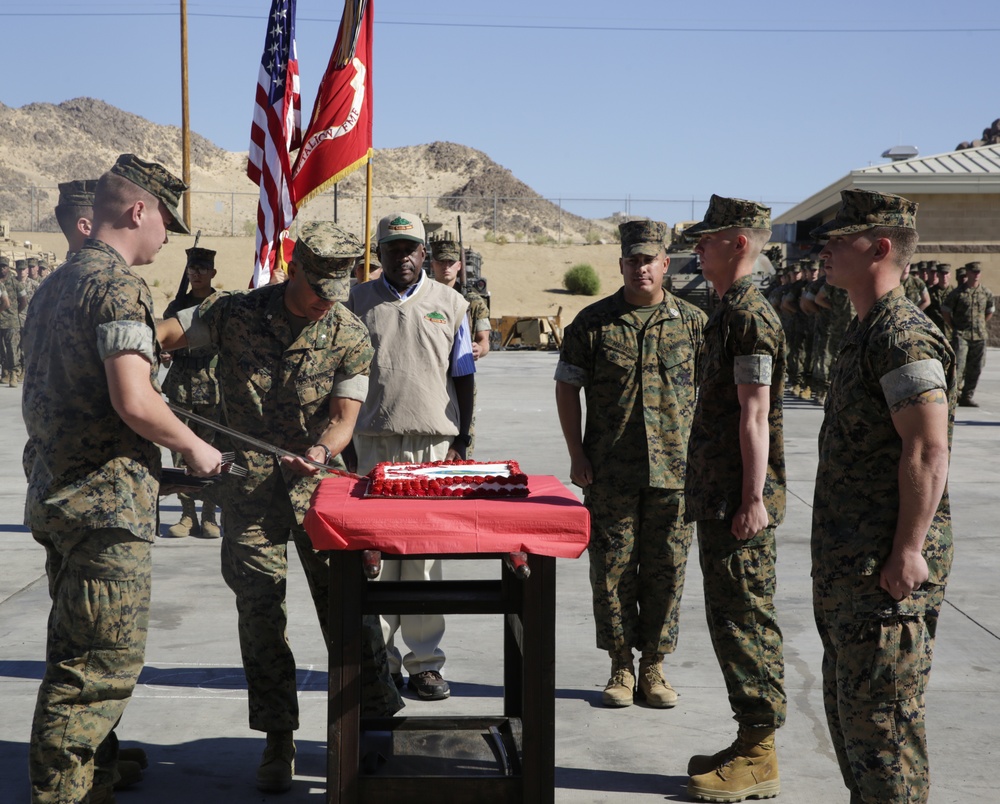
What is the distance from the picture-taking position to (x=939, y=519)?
10.5 ft

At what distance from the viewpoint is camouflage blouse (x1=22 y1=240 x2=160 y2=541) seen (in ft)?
11.1

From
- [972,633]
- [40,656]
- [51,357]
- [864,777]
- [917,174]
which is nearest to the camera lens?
[864,777]

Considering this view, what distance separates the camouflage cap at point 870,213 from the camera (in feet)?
10.5

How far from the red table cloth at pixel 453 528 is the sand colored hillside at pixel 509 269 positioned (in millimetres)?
39505

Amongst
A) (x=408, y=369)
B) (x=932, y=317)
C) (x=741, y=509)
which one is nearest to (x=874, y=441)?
(x=741, y=509)

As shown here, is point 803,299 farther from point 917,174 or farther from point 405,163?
point 405,163

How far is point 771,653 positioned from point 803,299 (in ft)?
49.5

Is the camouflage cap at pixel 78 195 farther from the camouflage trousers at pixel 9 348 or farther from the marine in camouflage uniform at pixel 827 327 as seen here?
the camouflage trousers at pixel 9 348

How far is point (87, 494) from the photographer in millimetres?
3420

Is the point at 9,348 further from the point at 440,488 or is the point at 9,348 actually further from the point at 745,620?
the point at 745,620

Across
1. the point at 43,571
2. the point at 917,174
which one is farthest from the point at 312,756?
the point at 917,174

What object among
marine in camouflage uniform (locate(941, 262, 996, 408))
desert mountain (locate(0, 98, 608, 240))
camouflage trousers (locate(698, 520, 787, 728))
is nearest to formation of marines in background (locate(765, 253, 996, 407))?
marine in camouflage uniform (locate(941, 262, 996, 408))

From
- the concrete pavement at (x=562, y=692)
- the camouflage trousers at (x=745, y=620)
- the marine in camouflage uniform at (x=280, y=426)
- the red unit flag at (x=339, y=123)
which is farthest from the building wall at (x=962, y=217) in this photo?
the marine in camouflage uniform at (x=280, y=426)

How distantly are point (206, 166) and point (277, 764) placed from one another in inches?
4023
